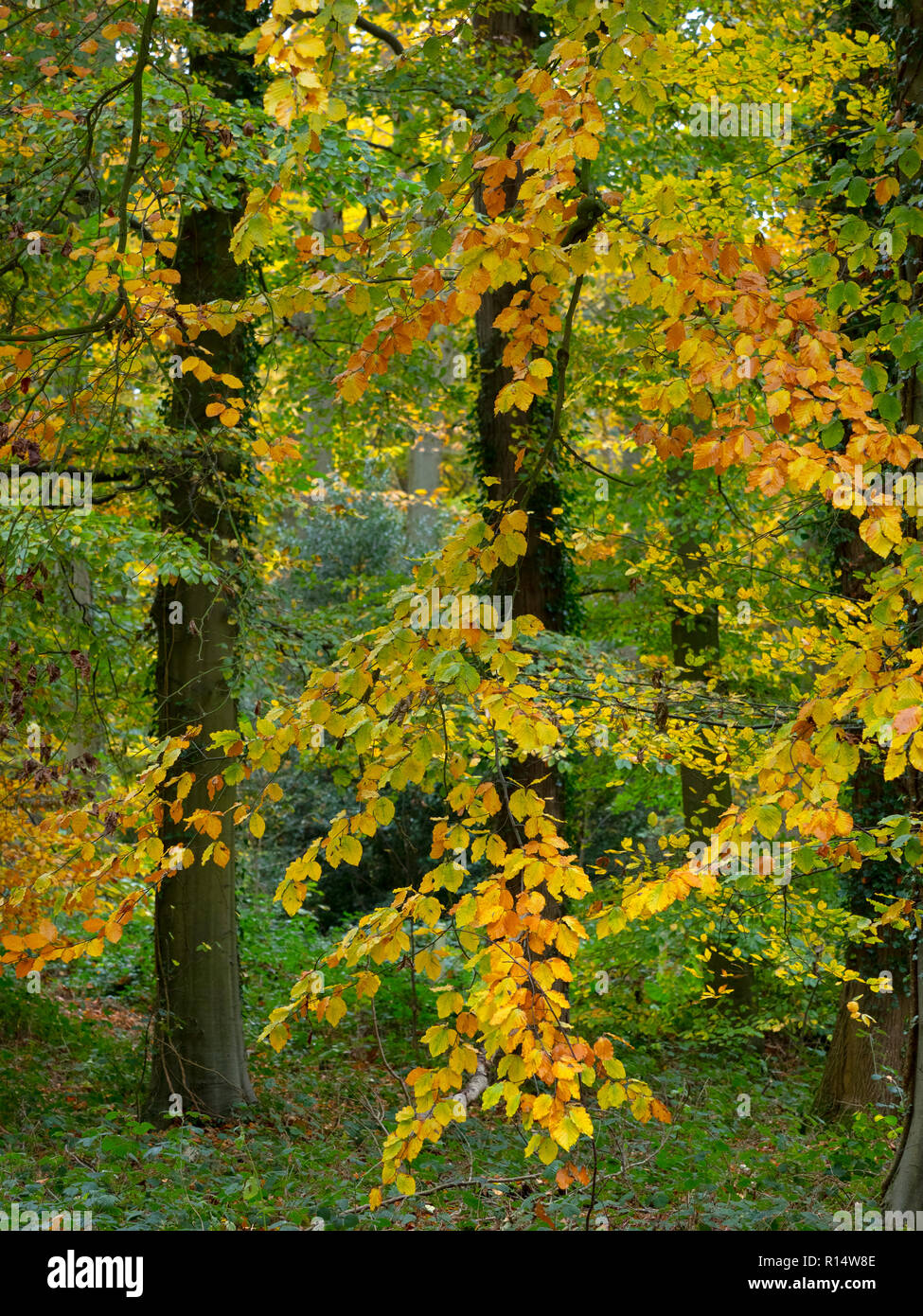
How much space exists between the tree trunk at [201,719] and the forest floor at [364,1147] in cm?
39

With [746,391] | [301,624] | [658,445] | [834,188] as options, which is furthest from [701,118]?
[658,445]

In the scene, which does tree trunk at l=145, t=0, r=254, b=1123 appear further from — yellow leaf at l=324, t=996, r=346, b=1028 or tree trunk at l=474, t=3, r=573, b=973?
yellow leaf at l=324, t=996, r=346, b=1028

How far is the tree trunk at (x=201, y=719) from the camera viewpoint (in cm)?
835

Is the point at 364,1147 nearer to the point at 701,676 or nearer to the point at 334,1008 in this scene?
the point at 334,1008

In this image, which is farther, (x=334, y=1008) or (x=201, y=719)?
(x=201, y=719)

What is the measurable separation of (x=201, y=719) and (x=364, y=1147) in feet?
10.3

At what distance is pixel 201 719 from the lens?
8.27 meters

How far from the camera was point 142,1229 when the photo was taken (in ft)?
15.7

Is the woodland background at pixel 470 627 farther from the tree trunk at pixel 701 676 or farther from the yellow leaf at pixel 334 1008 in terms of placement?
the tree trunk at pixel 701 676

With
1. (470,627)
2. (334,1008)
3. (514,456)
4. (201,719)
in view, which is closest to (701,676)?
(514,456)

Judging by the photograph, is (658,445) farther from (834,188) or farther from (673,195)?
(834,188)

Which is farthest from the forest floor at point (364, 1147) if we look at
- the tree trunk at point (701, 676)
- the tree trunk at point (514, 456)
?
the tree trunk at point (514, 456)

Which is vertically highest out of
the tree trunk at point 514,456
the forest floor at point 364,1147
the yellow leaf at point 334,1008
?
the tree trunk at point 514,456
